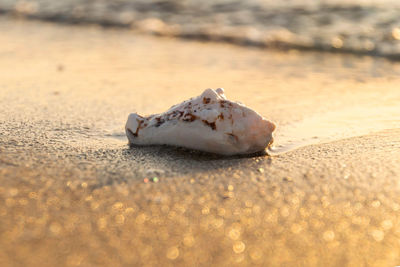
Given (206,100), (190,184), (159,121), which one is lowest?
(190,184)

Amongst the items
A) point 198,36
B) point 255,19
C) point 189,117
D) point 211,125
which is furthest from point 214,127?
point 255,19

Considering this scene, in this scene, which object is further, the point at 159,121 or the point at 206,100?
the point at 159,121

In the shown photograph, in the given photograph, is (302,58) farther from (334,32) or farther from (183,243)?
(183,243)

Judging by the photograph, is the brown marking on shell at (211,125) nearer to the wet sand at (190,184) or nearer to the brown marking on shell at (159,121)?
the wet sand at (190,184)

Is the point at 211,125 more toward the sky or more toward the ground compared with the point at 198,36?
more toward the sky

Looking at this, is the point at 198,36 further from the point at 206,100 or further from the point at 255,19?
the point at 206,100

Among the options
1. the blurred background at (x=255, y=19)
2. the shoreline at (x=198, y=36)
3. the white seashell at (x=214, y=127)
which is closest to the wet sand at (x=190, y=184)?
the white seashell at (x=214, y=127)
